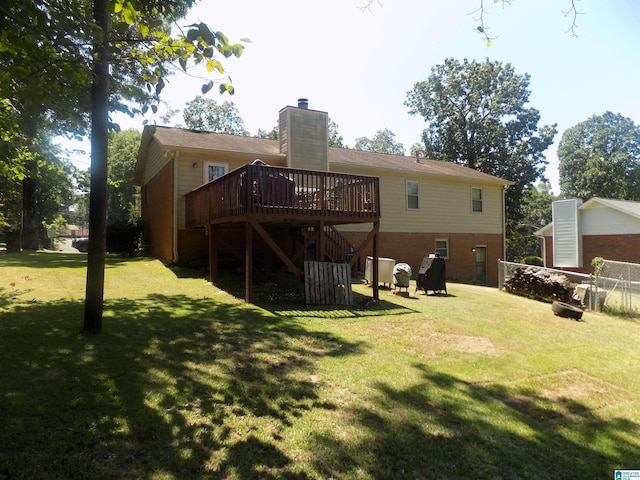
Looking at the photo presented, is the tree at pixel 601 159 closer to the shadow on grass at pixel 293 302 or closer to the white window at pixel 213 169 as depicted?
the shadow on grass at pixel 293 302

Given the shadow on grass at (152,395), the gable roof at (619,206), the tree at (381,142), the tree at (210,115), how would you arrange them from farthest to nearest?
the tree at (381,142), the tree at (210,115), the gable roof at (619,206), the shadow on grass at (152,395)

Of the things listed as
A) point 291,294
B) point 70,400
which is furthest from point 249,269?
point 70,400

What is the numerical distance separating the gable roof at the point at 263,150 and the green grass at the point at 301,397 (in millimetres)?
7991

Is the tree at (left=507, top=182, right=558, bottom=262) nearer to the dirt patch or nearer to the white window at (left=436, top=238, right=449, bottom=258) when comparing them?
the white window at (left=436, top=238, right=449, bottom=258)

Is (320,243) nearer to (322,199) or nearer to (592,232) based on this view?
(322,199)

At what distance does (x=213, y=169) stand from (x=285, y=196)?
6479mm

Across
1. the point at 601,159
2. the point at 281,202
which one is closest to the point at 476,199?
the point at 281,202

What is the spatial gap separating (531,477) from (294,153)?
45.9ft

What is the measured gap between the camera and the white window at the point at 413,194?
18.9m

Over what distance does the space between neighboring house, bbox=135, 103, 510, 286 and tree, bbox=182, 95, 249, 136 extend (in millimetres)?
16556

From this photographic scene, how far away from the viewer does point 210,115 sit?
3822 centimetres

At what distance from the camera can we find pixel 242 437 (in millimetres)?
3256

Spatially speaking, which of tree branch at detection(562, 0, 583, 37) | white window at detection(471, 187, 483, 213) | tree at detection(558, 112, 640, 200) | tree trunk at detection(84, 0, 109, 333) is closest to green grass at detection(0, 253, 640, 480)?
tree trunk at detection(84, 0, 109, 333)

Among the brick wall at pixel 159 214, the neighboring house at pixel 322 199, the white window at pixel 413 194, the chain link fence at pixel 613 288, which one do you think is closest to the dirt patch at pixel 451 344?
the neighboring house at pixel 322 199
